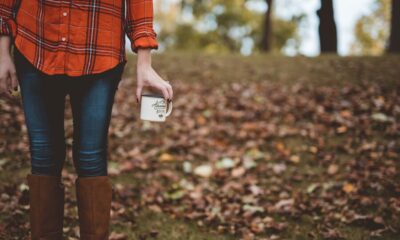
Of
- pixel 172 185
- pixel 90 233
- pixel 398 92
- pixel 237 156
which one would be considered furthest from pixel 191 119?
pixel 90 233

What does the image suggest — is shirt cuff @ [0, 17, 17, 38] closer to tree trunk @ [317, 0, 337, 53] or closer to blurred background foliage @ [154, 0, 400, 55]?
tree trunk @ [317, 0, 337, 53]

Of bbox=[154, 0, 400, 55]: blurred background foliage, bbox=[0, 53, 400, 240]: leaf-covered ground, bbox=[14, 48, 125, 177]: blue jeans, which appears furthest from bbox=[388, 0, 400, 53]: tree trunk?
bbox=[154, 0, 400, 55]: blurred background foliage

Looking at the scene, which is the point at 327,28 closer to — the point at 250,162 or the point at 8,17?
the point at 250,162

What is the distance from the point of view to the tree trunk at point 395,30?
9.66 metres

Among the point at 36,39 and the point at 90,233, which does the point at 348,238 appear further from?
the point at 36,39

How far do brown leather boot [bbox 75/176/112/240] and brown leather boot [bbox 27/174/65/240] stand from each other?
5.9 inches

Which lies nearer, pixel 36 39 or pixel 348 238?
pixel 36 39

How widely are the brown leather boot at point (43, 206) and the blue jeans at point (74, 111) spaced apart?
0.06 meters

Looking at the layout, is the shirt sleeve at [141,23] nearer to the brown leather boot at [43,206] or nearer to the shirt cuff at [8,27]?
the shirt cuff at [8,27]

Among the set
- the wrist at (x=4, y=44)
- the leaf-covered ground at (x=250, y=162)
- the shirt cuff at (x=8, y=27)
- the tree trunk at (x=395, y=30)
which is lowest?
the leaf-covered ground at (x=250, y=162)

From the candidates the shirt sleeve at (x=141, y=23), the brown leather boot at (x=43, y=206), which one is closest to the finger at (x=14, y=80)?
the brown leather boot at (x=43, y=206)

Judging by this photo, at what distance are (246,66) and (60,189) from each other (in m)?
6.92

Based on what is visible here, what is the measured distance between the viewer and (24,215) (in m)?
2.96

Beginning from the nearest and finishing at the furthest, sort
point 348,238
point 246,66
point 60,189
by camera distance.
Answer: point 60,189
point 348,238
point 246,66
